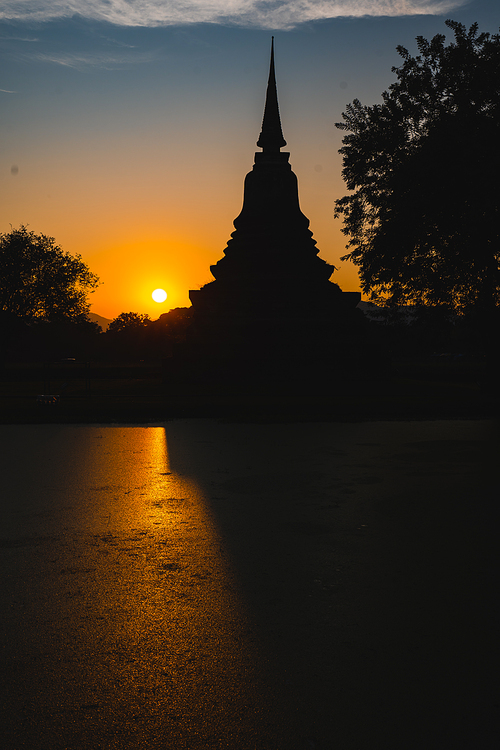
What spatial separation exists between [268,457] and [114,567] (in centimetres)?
519

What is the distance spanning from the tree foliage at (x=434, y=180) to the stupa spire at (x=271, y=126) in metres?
12.9

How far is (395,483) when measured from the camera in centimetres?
779

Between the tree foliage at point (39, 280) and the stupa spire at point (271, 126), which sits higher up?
the stupa spire at point (271, 126)

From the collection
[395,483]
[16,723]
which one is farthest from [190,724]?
[395,483]

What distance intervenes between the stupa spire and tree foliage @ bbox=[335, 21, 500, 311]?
12865mm

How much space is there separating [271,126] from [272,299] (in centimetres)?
1180

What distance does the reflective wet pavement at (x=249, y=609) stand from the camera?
2799mm

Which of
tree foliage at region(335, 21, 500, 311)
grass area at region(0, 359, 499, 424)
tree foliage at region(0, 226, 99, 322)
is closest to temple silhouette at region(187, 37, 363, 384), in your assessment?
grass area at region(0, 359, 499, 424)

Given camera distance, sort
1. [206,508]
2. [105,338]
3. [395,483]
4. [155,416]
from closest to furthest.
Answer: [206,508] < [395,483] < [155,416] < [105,338]

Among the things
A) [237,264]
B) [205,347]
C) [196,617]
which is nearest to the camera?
[196,617]

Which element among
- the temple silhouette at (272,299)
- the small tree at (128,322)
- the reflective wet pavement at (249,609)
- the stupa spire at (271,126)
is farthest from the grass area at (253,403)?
the small tree at (128,322)

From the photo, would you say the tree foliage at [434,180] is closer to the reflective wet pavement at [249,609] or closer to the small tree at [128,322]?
the reflective wet pavement at [249,609]

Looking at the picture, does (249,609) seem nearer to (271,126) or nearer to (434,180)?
A: (434,180)

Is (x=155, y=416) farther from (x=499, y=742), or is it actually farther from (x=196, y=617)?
(x=499, y=742)
